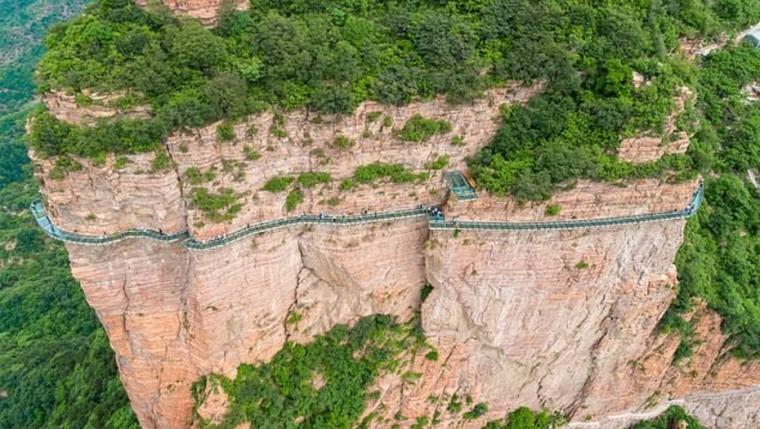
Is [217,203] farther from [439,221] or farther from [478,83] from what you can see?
[478,83]

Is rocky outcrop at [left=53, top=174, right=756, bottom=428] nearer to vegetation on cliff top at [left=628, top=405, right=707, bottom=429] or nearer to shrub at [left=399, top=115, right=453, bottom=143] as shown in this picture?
shrub at [left=399, top=115, right=453, bottom=143]

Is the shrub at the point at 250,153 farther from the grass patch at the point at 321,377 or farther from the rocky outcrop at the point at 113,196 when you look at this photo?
the grass patch at the point at 321,377

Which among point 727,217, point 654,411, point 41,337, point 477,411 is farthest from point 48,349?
point 727,217

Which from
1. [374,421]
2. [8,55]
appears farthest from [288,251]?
[8,55]

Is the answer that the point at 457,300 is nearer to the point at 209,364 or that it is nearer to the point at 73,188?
the point at 209,364

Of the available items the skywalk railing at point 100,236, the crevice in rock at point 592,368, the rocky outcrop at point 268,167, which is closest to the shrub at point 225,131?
the rocky outcrop at point 268,167

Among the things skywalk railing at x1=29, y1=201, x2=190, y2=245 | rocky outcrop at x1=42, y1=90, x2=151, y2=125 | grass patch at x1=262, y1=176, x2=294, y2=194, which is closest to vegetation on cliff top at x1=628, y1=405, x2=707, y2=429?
grass patch at x1=262, y1=176, x2=294, y2=194
